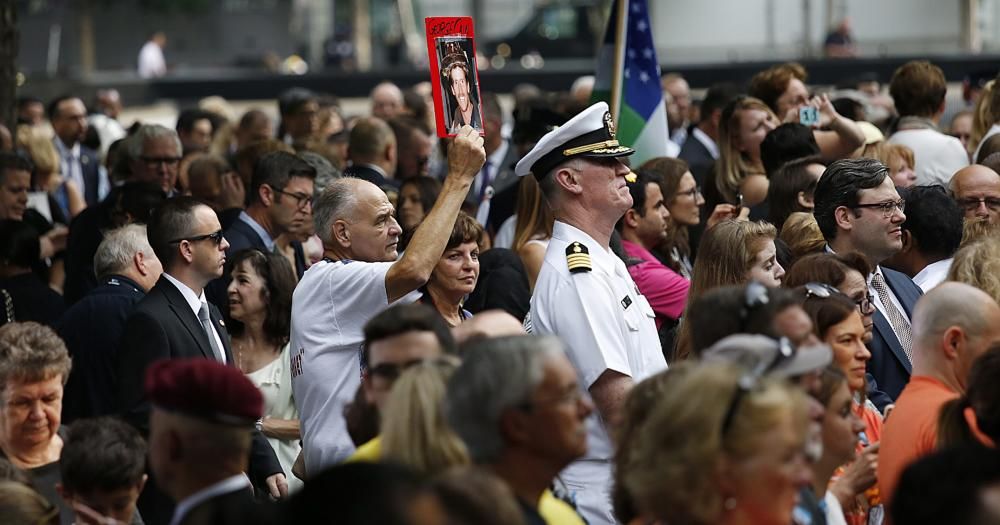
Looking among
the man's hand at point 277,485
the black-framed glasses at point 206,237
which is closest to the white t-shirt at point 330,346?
the man's hand at point 277,485

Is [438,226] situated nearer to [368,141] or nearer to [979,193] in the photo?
[979,193]

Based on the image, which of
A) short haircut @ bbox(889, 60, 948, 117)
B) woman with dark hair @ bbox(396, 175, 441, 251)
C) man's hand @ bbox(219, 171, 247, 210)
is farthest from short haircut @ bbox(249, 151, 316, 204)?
short haircut @ bbox(889, 60, 948, 117)

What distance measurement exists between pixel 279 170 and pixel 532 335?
16.4 feet

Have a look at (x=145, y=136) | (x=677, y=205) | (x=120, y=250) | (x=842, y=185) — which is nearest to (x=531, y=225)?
(x=677, y=205)

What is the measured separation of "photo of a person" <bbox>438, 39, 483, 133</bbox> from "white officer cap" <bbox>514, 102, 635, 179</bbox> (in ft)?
1.30

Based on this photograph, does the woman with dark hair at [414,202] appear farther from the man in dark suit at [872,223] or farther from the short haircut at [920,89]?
the short haircut at [920,89]

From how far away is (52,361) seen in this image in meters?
6.38

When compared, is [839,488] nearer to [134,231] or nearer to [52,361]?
[52,361]

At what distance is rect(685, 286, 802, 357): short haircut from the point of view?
510 centimetres

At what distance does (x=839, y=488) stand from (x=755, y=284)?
2.97ft

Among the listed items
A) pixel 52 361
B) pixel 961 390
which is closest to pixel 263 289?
pixel 52 361

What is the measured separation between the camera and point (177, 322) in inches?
281

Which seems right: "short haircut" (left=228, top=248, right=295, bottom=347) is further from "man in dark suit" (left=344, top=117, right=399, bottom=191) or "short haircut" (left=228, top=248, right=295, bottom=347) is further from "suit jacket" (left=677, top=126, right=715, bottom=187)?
"suit jacket" (left=677, top=126, right=715, bottom=187)

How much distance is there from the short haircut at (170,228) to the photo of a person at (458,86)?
1.34m
